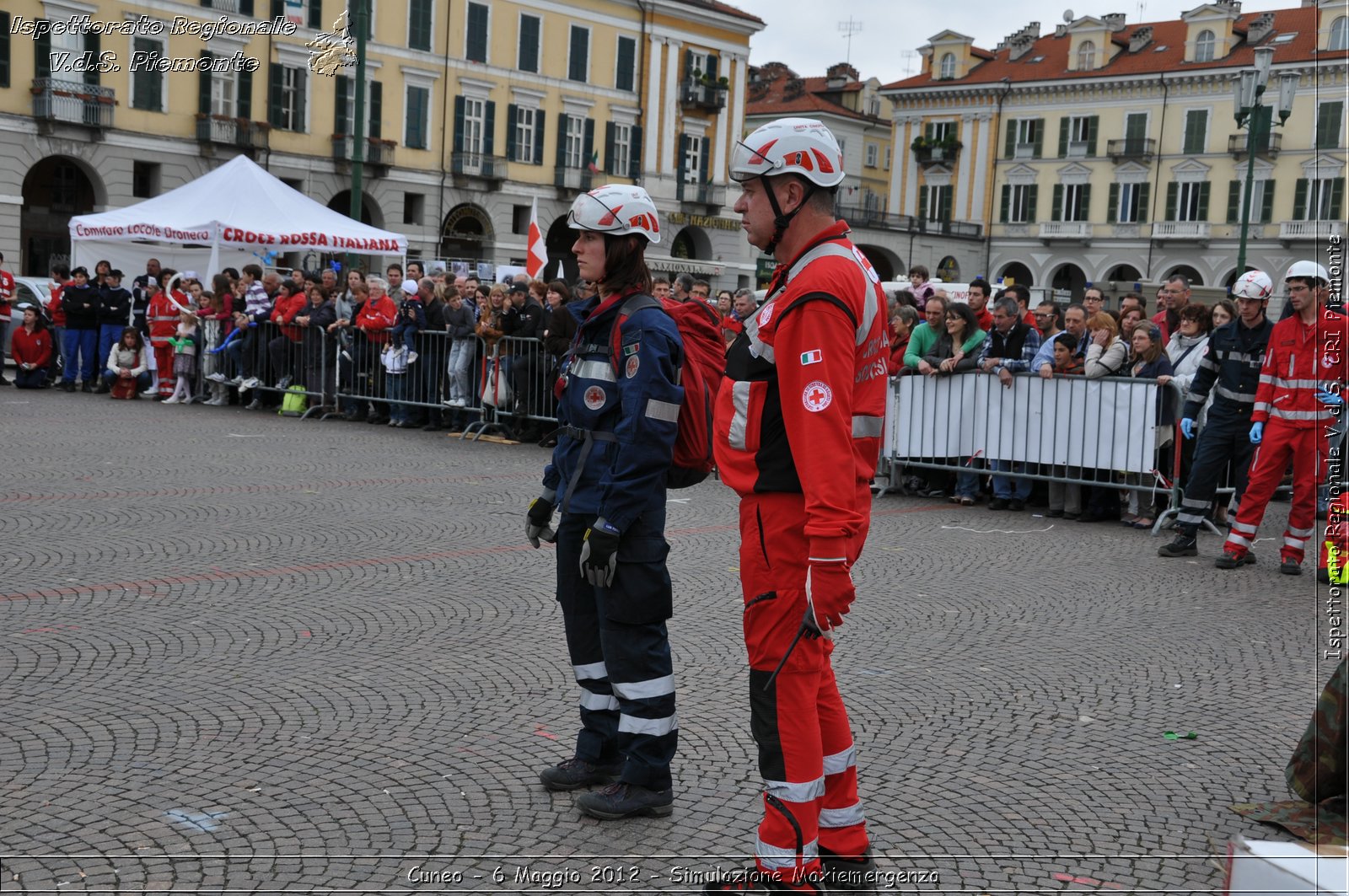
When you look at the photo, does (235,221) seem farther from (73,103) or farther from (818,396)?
(73,103)

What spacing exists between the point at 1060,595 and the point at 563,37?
50.4m

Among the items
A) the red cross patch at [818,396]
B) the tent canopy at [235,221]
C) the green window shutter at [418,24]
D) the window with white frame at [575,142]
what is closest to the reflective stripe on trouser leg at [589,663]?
the red cross patch at [818,396]

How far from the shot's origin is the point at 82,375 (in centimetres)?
2102

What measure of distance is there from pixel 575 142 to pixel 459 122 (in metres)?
5.78

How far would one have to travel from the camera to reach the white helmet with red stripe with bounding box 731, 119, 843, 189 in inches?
143

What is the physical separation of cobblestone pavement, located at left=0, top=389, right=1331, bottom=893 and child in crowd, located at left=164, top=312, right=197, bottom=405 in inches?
374

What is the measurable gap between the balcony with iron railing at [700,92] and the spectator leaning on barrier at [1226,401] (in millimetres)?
50726

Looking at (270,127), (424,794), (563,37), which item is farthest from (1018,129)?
(424,794)

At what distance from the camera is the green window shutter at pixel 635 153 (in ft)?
190

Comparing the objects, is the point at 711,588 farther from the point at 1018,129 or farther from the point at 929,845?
the point at 1018,129

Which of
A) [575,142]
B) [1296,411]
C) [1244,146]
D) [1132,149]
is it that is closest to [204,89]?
[575,142]

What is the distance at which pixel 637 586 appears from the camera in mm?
4297

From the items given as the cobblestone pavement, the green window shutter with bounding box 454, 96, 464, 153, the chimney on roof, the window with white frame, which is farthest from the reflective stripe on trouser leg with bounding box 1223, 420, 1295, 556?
the chimney on roof

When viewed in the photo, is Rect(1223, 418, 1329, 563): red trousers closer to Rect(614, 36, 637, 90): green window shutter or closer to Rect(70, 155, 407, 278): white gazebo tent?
Rect(70, 155, 407, 278): white gazebo tent
